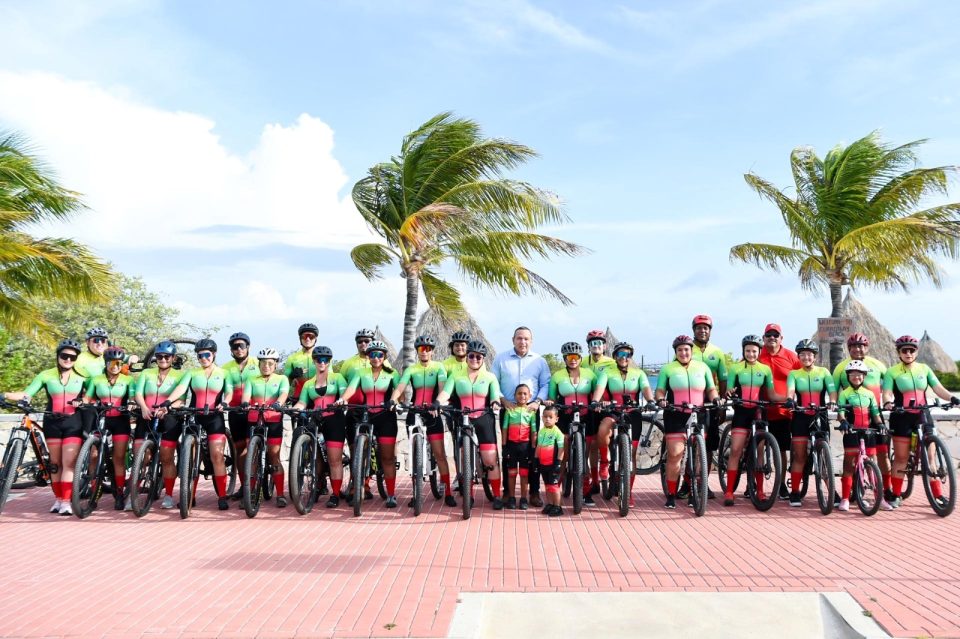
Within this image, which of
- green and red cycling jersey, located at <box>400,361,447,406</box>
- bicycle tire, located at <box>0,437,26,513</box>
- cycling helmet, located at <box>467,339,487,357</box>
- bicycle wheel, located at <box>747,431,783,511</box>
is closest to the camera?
bicycle tire, located at <box>0,437,26,513</box>

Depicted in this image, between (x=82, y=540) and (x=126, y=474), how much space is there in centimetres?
201

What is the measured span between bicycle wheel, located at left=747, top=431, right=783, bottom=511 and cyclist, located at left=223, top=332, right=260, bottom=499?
5.98 metres

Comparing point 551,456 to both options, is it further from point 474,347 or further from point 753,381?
point 753,381

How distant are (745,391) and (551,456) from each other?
2.50m

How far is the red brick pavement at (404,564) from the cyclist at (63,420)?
0.43 metres

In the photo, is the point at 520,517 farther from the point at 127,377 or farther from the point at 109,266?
the point at 109,266

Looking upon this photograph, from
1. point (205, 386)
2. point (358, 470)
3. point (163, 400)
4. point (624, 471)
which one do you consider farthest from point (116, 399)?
point (624, 471)

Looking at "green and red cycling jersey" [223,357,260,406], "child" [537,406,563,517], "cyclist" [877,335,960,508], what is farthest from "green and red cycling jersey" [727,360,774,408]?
"green and red cycling jersey" [223,357,260,406]

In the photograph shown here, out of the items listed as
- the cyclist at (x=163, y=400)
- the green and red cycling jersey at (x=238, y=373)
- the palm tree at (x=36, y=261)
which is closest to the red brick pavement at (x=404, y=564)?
the cyclist at (x=163, y=400)

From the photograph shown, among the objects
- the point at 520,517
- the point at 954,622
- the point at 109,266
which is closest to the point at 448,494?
the point at 520,517

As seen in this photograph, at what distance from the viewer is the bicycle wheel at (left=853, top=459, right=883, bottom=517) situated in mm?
8797

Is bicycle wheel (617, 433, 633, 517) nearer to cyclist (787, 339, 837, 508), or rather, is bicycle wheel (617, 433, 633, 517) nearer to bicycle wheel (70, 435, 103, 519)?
cyclist (787, 339, 837, 508)

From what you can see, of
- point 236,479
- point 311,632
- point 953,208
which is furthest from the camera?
point 953,208

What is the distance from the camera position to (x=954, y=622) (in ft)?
17.1
